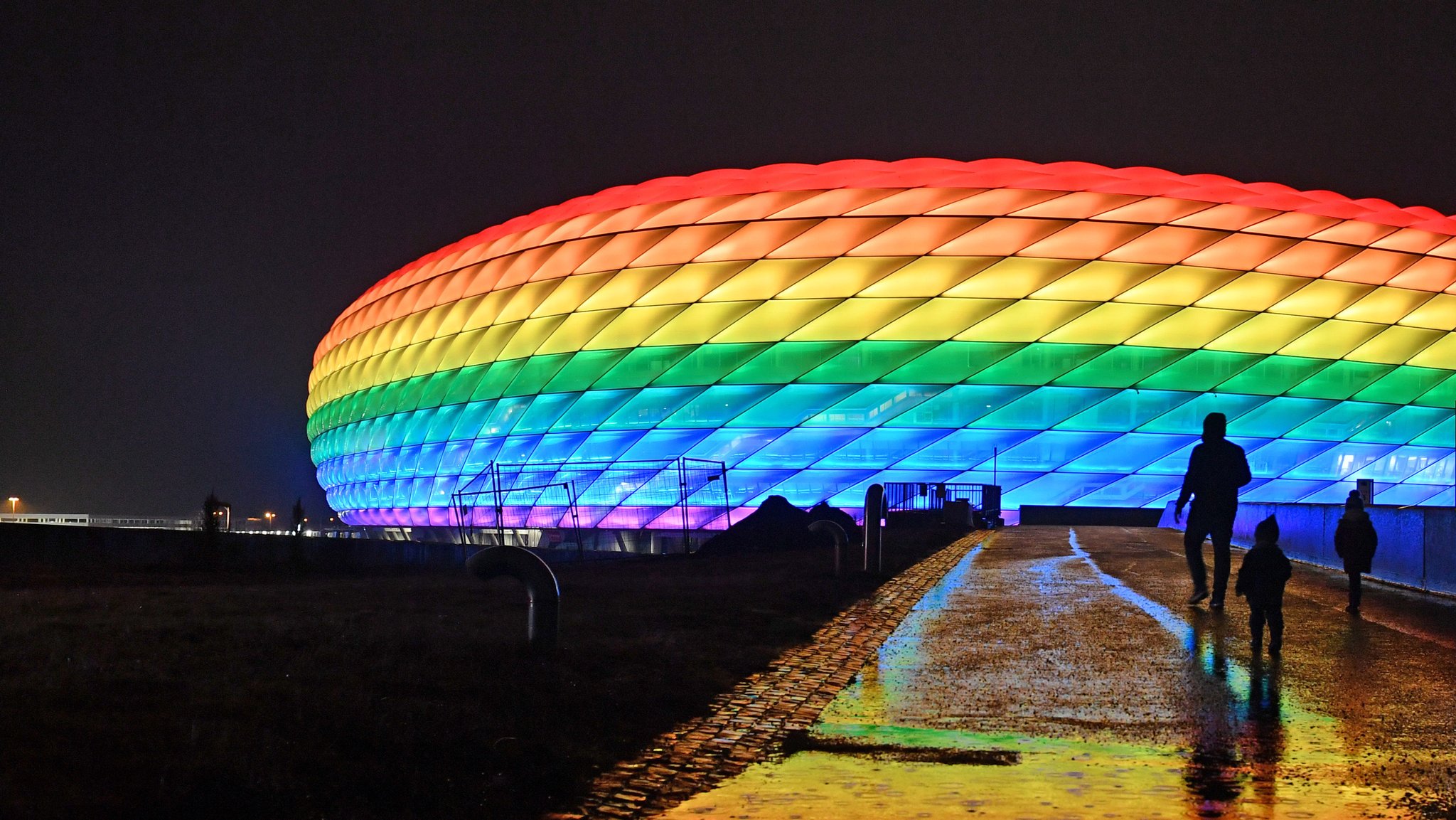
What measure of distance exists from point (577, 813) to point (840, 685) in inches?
114

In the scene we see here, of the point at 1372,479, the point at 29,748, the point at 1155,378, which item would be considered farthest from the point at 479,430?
the point at 29,748

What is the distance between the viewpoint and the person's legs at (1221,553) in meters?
10.4

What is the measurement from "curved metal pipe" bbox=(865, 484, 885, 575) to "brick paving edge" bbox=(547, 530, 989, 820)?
3944 millimetres

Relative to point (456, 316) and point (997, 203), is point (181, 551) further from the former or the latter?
point (997, 203)

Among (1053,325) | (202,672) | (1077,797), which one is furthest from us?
(1053,325)

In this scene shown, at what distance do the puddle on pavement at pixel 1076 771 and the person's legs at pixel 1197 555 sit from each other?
12.7 feet

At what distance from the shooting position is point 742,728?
19.2 feet

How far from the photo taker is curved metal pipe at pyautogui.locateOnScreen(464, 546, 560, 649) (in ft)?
23.1

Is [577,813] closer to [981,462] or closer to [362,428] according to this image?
[981,462]

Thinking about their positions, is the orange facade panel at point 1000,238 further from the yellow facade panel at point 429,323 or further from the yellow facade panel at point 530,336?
the yellow facade panel at point 429,323

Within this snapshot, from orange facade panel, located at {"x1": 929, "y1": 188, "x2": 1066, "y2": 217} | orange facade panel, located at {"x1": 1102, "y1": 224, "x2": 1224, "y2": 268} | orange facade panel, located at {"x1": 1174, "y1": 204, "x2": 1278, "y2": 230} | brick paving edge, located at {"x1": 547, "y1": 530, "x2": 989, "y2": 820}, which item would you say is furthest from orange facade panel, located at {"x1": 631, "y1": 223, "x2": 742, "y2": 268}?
→ brick paving edge, located at {"x1": 547, "y1": 530, "x2": 989, "y2": 820}

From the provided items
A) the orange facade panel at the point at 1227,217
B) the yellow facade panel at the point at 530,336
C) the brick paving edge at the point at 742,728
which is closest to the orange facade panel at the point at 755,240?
the yellow facade panel at the point at 530,336

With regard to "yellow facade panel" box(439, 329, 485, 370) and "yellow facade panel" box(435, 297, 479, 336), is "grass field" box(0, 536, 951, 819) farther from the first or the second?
"yellow facade panel" box(435, 297, 479, 336)

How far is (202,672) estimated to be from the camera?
5926mm
